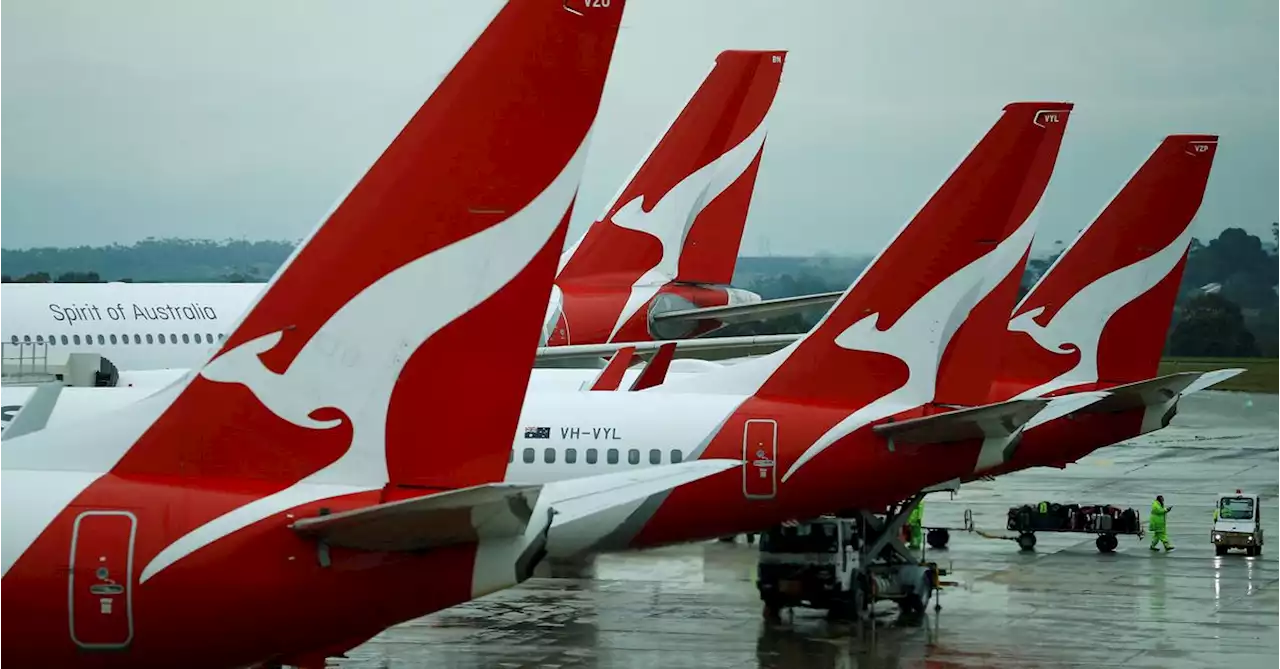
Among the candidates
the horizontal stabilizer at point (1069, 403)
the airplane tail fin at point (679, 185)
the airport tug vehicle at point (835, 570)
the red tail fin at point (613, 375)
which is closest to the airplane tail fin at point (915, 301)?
the horizontal stabilizer at point (1069, 403)

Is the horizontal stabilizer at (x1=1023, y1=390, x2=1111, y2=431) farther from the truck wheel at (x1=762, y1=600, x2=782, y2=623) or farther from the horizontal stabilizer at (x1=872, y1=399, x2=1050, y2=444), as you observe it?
the truck wheel at (x1=762, y1=600, x2=782, y2=623)

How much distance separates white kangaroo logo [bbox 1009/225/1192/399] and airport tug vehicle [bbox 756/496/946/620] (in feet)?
29.1

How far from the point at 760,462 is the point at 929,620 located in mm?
5193

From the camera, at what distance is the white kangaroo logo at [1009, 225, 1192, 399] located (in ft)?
118

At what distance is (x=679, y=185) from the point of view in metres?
44.8

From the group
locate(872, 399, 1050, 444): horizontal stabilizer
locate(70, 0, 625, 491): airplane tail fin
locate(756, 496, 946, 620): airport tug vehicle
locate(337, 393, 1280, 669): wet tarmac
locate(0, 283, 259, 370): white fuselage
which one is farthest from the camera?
locate(0, 283, 259, 370): white fuselage

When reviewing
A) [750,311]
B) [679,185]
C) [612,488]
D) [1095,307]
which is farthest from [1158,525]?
[612,488]

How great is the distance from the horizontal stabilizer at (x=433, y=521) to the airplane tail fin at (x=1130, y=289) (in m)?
26.7

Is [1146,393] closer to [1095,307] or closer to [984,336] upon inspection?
[1095,307]

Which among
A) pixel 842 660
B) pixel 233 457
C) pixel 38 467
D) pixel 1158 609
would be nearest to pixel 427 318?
pixel 233 457

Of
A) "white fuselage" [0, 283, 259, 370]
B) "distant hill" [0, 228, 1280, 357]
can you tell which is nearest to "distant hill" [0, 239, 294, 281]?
"distant hill" [0, 228, 1280, 357]

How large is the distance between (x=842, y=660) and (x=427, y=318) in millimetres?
14180

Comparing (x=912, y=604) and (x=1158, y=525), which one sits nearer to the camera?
(x=912, y=604)

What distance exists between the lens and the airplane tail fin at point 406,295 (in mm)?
11148
